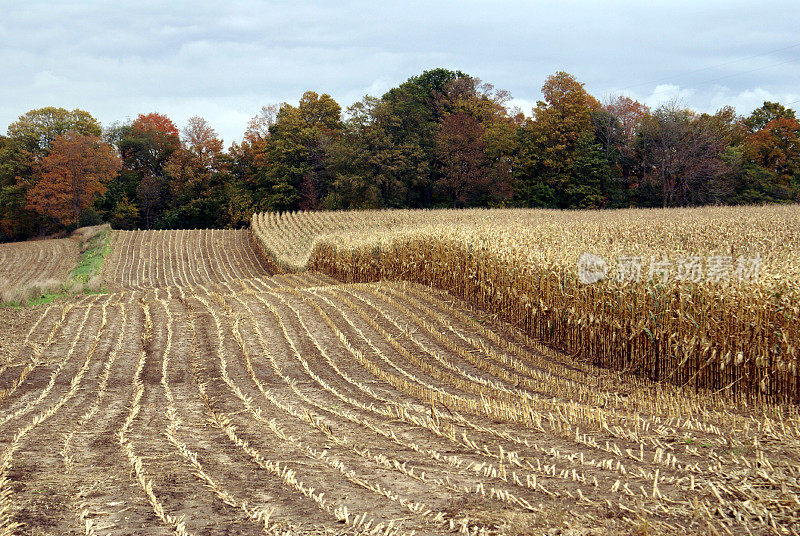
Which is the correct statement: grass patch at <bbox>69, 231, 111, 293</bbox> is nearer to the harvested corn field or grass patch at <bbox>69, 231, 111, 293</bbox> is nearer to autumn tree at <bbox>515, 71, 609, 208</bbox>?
the harvested corn field

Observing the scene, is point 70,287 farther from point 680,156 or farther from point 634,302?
point 680,156

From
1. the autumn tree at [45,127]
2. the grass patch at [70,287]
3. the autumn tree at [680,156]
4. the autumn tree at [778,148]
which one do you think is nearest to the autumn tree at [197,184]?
the autumn tree at [45,127]

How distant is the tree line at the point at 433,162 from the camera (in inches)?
1925

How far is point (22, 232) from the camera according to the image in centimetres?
6138

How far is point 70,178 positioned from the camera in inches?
2085

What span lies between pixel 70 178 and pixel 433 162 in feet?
110

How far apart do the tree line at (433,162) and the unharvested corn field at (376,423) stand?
116 feet

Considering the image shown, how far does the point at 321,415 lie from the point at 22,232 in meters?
67.0

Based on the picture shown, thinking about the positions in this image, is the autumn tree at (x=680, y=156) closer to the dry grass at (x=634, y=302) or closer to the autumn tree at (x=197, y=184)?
the dry grass at (x=634, y=302)

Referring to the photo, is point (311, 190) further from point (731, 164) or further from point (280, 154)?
point (731, 164)

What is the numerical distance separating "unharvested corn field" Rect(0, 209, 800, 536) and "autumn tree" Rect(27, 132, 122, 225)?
146 feet

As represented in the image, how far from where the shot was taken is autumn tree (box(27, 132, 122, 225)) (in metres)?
52.4

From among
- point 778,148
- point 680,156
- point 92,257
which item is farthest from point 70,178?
point 778,148

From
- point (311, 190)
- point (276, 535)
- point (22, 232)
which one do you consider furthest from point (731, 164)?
point (22, 232)
